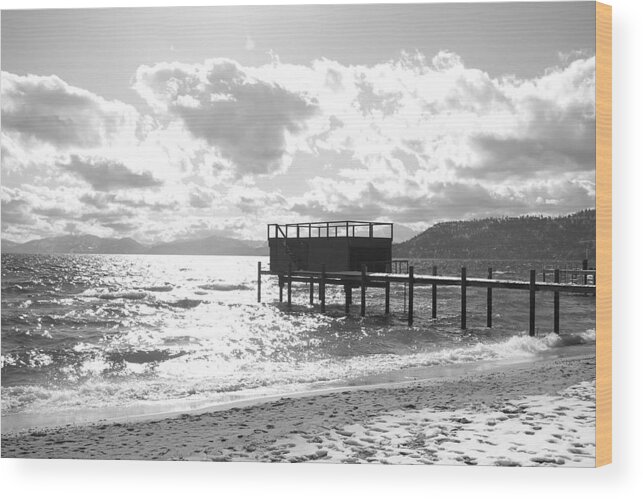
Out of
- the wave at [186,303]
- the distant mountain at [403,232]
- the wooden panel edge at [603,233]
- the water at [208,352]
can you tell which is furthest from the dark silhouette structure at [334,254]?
the wooden panel edge at [603,233]

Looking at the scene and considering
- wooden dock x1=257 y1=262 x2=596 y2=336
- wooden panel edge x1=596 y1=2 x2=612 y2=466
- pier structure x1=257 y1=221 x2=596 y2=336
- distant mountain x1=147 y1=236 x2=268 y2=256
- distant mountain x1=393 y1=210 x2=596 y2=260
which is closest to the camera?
wooden panel edge x1=596 y1=2 x2=612 y2=466

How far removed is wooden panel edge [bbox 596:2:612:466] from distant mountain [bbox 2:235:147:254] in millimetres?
6016

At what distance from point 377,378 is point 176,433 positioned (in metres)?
3.42

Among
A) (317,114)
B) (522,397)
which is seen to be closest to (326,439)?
(522,397)

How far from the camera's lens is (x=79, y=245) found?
789cm

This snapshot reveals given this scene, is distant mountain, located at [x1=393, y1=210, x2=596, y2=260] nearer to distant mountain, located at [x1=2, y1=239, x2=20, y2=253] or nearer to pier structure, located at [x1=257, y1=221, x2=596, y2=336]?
pier structure, located at [x1=257, y1=221, x2=596, y2=336]

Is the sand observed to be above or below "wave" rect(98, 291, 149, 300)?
below

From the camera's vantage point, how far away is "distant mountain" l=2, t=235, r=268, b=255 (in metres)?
7.45

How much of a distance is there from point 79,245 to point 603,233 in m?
6.68

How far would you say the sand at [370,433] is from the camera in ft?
18.1

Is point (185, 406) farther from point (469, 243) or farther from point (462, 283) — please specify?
point (462, 283)

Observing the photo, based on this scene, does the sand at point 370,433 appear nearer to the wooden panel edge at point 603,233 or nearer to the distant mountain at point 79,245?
the wooden panel edge at point 603,233

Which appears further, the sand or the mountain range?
the mountain range

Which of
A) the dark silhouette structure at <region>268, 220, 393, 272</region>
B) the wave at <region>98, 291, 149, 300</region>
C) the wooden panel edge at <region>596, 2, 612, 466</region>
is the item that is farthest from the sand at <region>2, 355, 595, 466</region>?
the wave at <region>98, 291, 149, 300</region>
